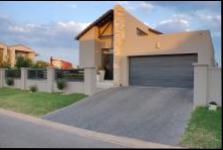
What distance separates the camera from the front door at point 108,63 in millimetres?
21797

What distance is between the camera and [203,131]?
852 centimetres

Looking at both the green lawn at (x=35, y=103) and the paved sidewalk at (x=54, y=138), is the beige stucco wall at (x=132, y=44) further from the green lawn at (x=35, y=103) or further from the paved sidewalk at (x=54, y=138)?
the paved sidewalk at (x=54, y=138)

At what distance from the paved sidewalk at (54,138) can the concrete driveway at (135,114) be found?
56 cm

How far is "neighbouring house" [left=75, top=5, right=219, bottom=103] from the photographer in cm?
1752

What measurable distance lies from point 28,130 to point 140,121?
4236 millimetres

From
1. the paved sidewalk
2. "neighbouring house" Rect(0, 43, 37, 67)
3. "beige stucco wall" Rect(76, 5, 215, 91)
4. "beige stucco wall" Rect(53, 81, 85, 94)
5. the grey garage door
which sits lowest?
the paved sidewalk

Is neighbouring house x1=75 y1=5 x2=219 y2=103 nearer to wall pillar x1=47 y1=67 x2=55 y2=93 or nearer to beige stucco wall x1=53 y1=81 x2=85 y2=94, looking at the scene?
beige stucco wall x1=53 y1=81 x2=85 y2=94

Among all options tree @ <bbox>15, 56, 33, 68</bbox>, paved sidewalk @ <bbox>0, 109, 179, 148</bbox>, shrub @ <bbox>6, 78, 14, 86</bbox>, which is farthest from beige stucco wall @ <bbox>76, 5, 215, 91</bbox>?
paved sidewalk @ <bbox>0, 109, 179, 148</bbox>

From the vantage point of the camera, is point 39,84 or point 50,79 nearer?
point 50,79

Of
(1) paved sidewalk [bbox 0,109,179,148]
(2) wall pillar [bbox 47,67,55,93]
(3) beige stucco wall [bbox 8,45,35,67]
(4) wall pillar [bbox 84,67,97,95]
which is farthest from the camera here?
(3) beige stucco wall [bbox 8,45,35,67]

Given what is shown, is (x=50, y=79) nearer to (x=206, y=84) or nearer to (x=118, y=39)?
(x=118, y=39)

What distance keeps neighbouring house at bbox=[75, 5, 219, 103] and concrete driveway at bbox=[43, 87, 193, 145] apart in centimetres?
268

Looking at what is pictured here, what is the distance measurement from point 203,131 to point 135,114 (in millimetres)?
3439

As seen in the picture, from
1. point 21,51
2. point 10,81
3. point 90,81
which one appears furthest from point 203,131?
point 21,51
